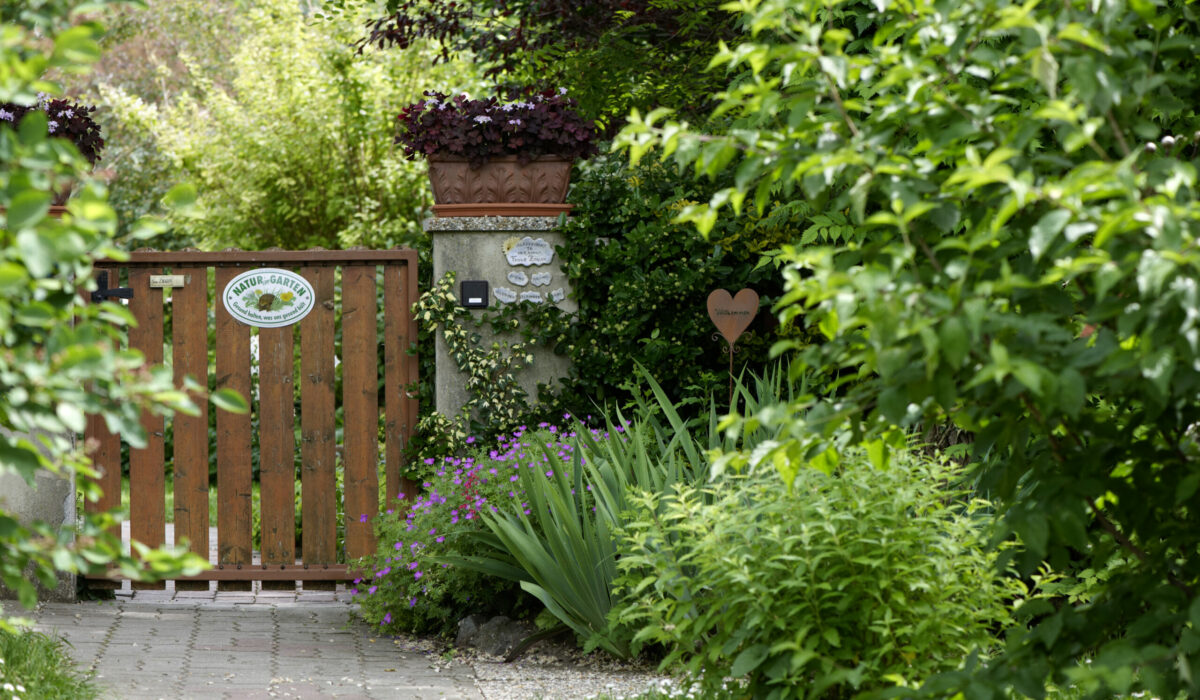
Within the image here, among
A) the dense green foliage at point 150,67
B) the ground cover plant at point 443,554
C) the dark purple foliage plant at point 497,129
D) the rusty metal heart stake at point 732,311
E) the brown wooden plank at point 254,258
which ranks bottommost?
the ground cover plant at point 443,554

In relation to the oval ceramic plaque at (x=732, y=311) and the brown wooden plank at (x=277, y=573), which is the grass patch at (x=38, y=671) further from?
the oval ceramic plaque at (x=732, y=311)

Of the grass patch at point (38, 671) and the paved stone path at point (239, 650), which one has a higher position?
the grass patch at point (38, 671)

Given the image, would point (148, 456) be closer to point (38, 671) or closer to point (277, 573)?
point (277, 573)

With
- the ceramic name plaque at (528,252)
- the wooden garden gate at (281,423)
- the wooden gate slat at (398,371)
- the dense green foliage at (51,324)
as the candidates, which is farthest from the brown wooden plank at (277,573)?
the dense green foliage at (51,324)

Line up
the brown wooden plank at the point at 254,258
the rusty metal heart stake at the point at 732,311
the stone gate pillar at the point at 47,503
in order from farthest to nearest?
the brown wooden plank at the point at 254,258, the stone gate pillar at the point at 47,503, the rusty metal heart stake at the point at 732,311

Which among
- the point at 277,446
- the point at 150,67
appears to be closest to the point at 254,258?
the point at 277,446

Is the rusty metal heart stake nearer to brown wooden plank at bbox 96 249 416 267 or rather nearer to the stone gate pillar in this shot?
brown wooden plank at bbox 96 249 416 267

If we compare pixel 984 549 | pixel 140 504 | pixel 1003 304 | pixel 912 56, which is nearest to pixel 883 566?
pixel 984 549

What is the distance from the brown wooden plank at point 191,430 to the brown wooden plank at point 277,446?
0.92ft

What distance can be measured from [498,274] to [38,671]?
273 cm

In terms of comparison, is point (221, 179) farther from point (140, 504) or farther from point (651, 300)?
point (651, 300)

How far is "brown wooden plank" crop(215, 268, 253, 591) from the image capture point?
5.35m

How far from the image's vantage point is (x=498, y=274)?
17.8 ft

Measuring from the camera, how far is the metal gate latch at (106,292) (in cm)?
519
